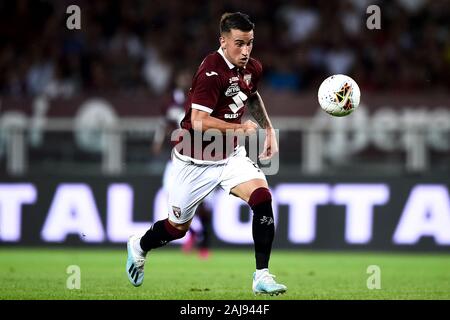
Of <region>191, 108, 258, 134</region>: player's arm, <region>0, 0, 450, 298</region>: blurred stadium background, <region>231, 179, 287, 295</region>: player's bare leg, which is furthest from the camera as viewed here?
<region>0, 0, 450, 298</region>: blurred stadium background

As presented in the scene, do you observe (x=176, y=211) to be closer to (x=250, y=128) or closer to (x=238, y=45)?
(x=250, y=128)

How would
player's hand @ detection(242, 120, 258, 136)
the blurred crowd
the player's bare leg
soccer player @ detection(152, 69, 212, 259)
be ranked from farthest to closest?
the blurred crowd, soccer player @ detection(152, 69, 212, 259), the player's bare leg, player's hand @ detection(242, 120, 258, 136)

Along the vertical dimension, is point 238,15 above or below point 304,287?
above

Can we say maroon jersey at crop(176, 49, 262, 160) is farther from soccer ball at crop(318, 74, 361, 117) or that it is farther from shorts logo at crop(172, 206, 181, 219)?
soccer ball at crop(318, 74, 361, 117)

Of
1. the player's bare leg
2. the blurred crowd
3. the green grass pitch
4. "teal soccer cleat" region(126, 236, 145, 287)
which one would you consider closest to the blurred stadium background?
the blurred crowd

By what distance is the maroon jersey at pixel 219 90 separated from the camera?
8.75 m

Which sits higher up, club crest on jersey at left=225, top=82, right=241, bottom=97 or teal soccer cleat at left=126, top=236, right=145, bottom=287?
club crest on jersey at left=225, top=82, right=241, bottom=97

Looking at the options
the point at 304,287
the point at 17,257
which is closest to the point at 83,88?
the point at 17,257

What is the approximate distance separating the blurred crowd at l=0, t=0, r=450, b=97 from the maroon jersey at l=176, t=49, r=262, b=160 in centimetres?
837

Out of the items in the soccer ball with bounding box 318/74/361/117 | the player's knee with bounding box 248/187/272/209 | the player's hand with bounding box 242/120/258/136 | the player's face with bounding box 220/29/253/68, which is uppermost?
the player's face with bounding box 220/29/253/68

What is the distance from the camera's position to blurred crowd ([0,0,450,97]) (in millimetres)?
17812

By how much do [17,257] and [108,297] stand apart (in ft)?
18.8

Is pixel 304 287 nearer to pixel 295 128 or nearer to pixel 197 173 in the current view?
pixel 197 173

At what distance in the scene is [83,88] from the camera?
1767 cm
